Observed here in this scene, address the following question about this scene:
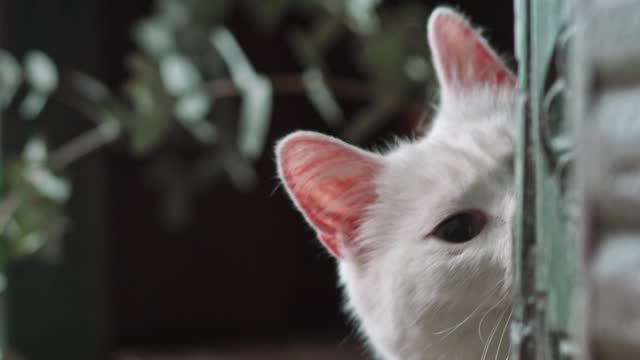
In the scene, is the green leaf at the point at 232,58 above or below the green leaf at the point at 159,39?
below

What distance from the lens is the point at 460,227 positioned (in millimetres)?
576

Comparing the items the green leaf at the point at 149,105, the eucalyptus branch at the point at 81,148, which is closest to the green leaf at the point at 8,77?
the eucalyptus branch at the point at 81,148

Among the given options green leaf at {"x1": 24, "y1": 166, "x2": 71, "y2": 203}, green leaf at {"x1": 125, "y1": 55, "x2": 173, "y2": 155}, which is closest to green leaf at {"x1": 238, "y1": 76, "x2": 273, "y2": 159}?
green leaf at {"x1": 125, "y1": 55, "x2": 173, "y2": 155}

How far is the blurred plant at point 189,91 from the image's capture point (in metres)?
1.10

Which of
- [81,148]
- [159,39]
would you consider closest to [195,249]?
[81,148]

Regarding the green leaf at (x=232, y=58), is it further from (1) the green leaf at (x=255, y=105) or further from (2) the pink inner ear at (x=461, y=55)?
(2) the pink inner ear at (x=461, y=55)

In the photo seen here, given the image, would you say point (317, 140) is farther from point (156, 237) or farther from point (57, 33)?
point (156, 237)

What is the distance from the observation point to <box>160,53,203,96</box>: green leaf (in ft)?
3.72

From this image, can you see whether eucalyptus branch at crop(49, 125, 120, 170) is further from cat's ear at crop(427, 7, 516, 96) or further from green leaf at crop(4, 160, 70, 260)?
cat's ear at crop(427, 7, 516, 96)

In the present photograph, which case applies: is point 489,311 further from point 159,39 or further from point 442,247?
point 159,39

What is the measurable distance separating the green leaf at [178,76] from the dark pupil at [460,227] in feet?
2.03

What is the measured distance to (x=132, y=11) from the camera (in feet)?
5.72

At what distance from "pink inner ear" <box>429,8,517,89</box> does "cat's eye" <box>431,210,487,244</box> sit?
13 centimetres

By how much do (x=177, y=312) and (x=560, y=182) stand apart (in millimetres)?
1582
